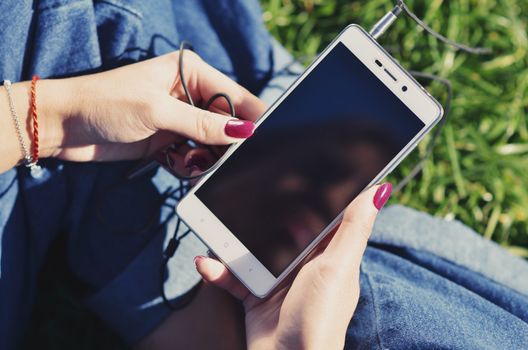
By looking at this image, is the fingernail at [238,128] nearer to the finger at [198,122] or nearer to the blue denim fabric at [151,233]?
the finger at [198,122]

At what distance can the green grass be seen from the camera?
5.32ft

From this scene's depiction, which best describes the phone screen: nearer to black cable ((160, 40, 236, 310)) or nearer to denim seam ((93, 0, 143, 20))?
black cable ((160, 40, 236, 310))

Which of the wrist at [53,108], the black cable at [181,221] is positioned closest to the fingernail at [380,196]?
the black cable at [181,221]

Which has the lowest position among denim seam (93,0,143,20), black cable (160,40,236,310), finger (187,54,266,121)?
black cable (160,40,236,310)

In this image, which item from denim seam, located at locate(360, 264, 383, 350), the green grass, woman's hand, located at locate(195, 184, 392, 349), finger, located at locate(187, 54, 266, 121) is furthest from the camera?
the green grass

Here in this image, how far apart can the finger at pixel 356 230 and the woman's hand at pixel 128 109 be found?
0.27 meters

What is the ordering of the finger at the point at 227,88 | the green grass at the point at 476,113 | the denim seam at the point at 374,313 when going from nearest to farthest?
the denim seam at the point at 374,313, the finger at the point at 227,88, the green grass at the point at 476,113

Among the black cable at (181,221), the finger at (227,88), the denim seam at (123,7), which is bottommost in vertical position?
the black cable at (181,221)

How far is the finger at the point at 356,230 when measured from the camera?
0.89 meters

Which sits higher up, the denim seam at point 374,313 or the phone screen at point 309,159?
the phone screen at point 309,159

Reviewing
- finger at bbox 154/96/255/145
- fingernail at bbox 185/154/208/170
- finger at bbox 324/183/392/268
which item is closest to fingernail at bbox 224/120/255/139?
finger at bbox 154/96/255/145

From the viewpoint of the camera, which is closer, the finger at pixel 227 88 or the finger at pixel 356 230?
the finger at pixel 356 230

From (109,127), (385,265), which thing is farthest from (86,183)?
(385,265)

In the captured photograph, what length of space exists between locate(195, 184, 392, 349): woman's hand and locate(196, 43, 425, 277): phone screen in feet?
0.37
